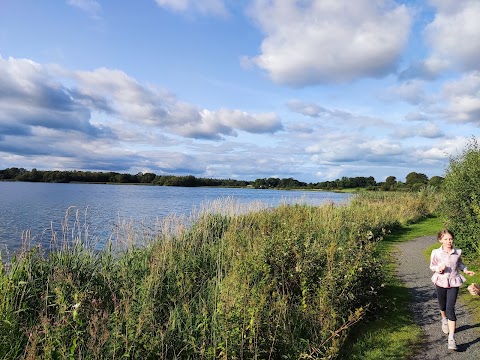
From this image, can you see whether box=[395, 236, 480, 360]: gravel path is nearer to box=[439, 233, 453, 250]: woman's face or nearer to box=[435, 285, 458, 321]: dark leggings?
box=[435, 285, 458, 321]: dark leggings

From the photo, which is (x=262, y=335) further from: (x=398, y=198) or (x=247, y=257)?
(x=398, y=198)

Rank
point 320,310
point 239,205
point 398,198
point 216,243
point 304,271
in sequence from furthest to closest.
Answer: point 398,198
point 239,205
point 216,243
point 304,271
point 320,310

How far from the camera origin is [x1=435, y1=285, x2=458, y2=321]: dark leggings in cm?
630

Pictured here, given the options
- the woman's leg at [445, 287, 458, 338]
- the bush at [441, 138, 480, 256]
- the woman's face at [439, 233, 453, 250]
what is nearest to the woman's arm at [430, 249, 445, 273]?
the woman's face at [439, 233, 453, 250]

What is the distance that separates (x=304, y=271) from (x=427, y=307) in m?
3.01

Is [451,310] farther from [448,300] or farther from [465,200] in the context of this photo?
[465,200]

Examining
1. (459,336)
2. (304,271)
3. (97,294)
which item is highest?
(304,271)

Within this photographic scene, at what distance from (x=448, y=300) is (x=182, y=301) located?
447 cm

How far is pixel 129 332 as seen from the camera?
482 centimetres

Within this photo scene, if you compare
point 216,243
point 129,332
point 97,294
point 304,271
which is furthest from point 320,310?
point 216,243

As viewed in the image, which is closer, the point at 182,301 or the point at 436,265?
the point at 182,301

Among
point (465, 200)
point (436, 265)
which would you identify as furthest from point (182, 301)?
point (465, 200)

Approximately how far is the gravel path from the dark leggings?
1.43 ft

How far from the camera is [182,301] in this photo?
6.38 metres
